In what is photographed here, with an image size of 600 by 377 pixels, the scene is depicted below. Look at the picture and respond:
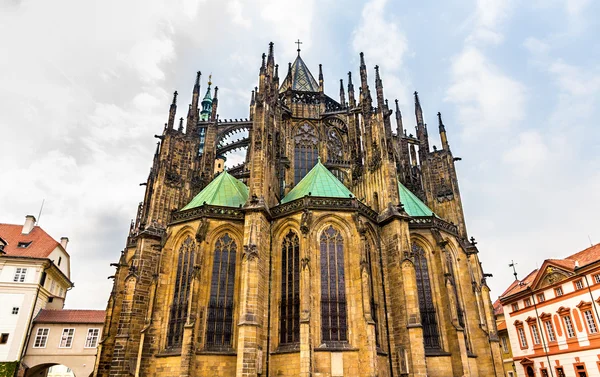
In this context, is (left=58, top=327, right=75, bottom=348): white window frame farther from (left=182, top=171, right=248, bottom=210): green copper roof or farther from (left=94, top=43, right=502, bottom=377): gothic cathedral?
(left=182, top=171, right=248, bottom=210): green copper roof

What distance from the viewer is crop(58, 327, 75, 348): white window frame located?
30.3m

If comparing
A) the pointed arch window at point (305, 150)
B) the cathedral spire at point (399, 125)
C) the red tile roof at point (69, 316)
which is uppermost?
the cathedral spire at point (399, 125)

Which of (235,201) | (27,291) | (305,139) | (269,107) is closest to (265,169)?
(235,201)

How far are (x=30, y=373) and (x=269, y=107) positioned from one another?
28.0 m

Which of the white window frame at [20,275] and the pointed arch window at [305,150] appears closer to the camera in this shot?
the pointed arch window at [305,150]

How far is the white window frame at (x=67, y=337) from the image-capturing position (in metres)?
30.3

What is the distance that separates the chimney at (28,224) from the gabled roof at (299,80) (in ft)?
80.7

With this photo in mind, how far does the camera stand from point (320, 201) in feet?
69.6

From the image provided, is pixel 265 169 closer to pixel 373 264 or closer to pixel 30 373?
pixel 373 264

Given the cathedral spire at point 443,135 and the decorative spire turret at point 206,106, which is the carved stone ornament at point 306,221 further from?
the decorative spire turret at point 206,106

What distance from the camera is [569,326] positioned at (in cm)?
2816

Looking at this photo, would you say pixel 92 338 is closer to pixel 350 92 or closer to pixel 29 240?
pixel 29 240

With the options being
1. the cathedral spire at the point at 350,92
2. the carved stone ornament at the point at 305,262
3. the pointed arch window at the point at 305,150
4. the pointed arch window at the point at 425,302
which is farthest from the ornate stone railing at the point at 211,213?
the cathedral spire at the point at 350,92

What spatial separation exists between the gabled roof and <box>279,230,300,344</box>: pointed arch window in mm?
17731
